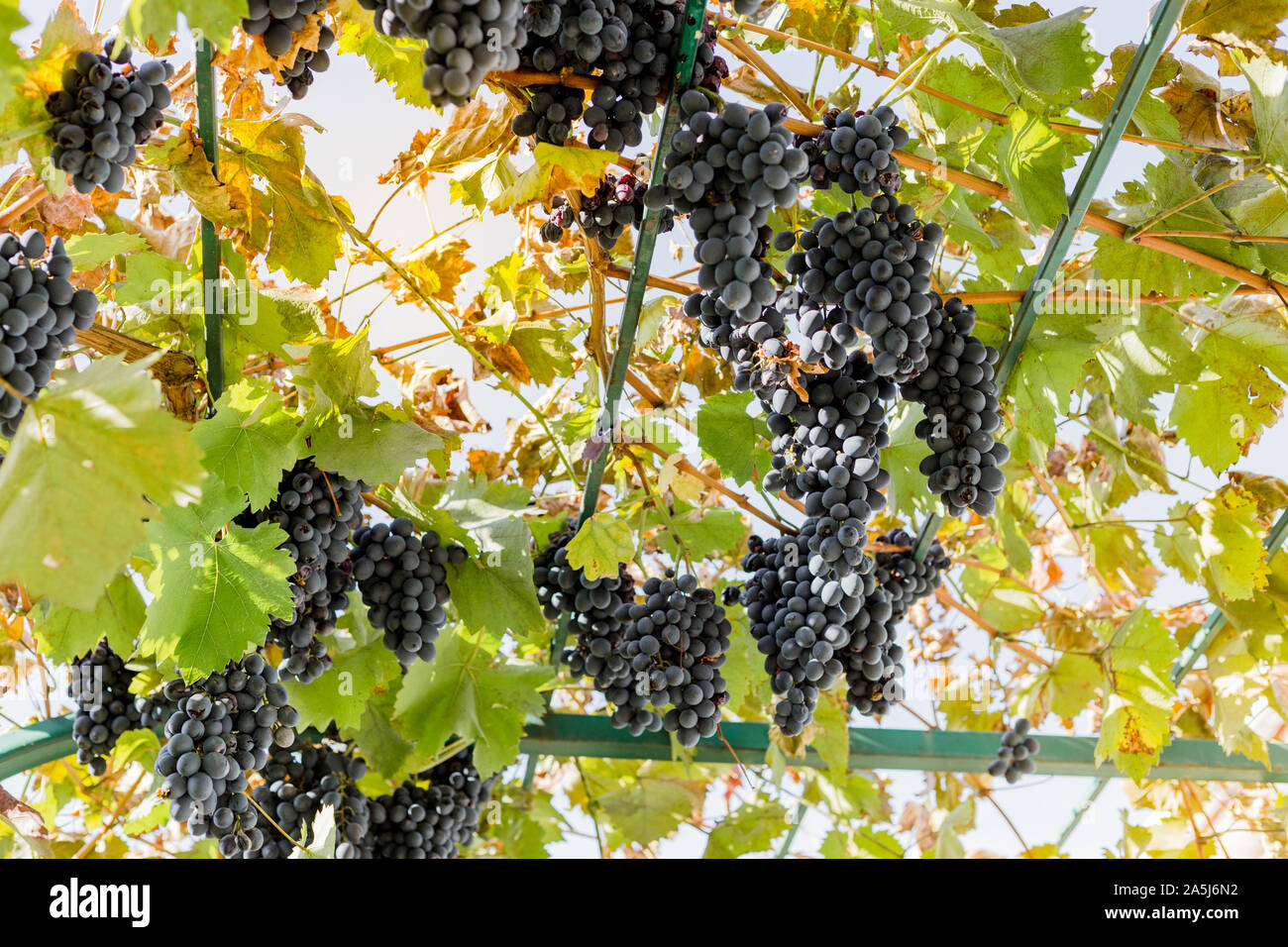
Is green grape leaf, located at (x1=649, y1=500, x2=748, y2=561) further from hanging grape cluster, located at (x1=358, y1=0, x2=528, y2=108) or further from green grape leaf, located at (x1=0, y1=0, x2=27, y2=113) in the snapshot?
green grape leaf, located at (x1=0, y1=0, x2=27, y2=113)

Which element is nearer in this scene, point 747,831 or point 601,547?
point 601,547

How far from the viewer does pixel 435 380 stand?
2.32 m

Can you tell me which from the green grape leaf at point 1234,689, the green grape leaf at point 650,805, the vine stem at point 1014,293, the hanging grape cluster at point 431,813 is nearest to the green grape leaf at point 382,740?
the hanging grape cluster at point 431,813

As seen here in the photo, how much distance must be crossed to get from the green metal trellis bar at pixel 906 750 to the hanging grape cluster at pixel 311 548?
0.73m

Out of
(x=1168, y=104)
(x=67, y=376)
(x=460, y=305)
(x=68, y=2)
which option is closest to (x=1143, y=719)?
(x=1168, y=104)

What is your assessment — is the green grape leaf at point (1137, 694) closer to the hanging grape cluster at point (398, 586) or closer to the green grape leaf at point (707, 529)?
the green grape leaf at point (707, 529)

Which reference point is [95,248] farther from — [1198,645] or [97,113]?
[1198,645]

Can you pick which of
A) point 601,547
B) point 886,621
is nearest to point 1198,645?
point 886,621

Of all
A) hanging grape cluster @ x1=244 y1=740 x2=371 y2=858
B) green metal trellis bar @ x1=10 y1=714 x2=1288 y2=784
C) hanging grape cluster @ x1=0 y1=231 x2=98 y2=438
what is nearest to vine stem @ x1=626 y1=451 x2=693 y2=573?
green metal trellis bar @ x1=10 y1=714 x2=1288 y2=784

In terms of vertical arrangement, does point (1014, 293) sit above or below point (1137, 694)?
above

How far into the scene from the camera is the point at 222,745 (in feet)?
Result: 5.24

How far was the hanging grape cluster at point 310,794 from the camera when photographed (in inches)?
84.8

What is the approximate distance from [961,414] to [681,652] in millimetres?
672

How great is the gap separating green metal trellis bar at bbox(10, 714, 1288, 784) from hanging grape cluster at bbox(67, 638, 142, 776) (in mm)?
856
